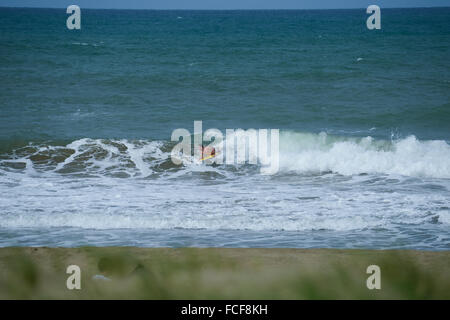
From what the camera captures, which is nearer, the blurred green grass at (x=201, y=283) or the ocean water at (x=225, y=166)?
the blurred green grass at (x=201, y=283)

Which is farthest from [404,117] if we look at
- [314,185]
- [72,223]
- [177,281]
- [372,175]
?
[177,281]

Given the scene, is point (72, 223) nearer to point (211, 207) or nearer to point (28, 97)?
point (211, 207)

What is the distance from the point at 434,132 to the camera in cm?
1864

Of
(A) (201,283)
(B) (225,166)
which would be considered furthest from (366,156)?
(A) (201,283)

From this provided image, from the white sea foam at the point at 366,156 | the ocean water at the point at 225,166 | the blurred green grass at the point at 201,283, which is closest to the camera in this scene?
the blurred green grass at the point at 201,283

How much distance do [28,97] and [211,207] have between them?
15.9m

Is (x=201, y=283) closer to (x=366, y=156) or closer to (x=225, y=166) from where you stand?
(x=225, y=166)

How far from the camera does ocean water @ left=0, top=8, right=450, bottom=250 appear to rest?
8898 mm

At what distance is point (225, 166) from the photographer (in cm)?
1430

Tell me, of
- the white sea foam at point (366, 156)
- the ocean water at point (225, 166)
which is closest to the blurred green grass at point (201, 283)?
the ocean water at point (225, 166)

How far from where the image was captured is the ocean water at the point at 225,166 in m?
8.90

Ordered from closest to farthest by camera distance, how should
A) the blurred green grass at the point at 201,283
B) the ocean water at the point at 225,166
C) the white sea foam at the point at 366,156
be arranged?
the blurred green grass at the point at 201,283
the ocean water at the point at 225,166
the white sea foam at the point at 366,156

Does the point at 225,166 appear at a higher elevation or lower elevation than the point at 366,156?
lower

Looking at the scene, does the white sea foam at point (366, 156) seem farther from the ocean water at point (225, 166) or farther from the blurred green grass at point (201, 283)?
the blurred green grass at point (201, 283)
